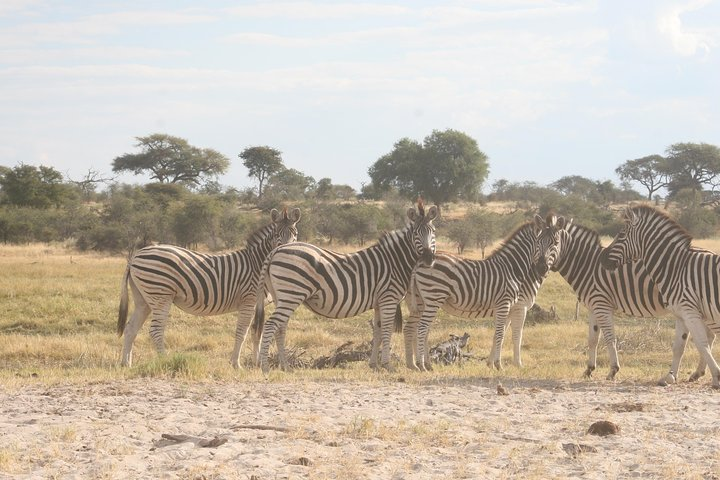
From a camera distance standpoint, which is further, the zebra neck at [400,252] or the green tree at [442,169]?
the green tree at [442,169]

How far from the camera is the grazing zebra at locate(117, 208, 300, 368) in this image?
12.2 metres

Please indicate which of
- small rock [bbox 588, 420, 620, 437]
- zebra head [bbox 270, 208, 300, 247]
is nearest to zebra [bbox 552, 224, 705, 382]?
small rock [bbox 588, 420, 620, 437]

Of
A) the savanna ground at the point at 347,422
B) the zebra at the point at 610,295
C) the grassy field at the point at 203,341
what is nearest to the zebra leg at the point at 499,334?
the grassy field at the point at 203,341

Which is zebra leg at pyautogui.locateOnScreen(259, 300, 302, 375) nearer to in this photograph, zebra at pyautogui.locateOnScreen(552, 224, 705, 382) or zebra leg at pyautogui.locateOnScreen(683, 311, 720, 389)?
zebra at pyautogui.locateOnScreen(552, 224, 705, 382)

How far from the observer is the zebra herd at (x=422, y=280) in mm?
11156

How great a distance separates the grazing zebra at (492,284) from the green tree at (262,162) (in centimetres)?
5057

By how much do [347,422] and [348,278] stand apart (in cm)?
410

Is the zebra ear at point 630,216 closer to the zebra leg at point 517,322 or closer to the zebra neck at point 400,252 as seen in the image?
the zebra leg at point 517,322

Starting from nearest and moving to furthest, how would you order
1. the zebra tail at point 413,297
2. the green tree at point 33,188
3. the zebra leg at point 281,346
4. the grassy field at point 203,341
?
the grassy field at point 203,341 → the zebra leg at point 281,346 → the zebra tail at point 413,297 → the green tree at point 33,188

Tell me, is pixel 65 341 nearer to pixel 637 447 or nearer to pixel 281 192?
pixel 637 447

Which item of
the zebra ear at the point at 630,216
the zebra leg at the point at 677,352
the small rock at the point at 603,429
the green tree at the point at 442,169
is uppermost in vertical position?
the green tree at the point at 442,169

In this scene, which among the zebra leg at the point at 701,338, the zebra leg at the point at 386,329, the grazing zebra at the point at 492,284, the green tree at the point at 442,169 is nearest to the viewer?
the zebra leg at the point at 701,338

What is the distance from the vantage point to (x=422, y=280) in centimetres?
1235

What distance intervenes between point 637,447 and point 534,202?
55143 mm
